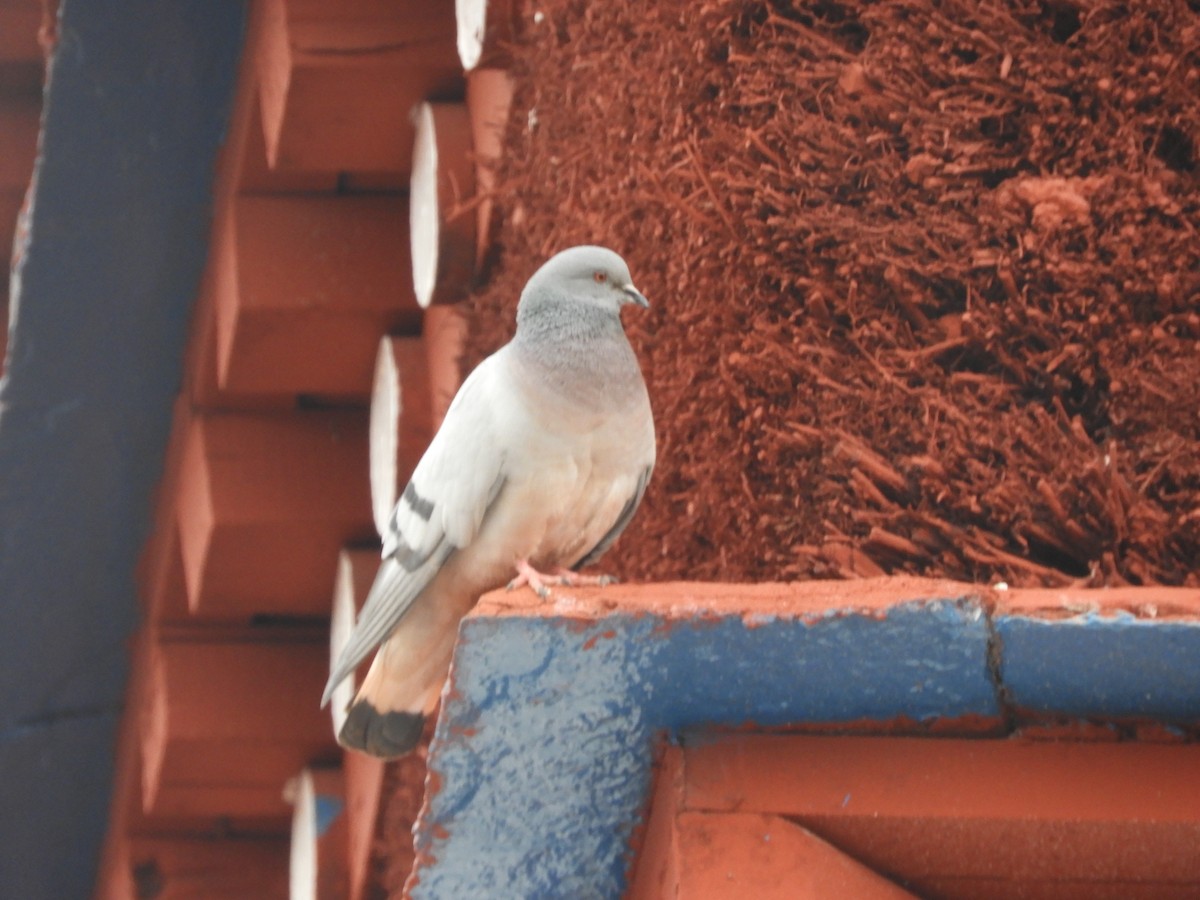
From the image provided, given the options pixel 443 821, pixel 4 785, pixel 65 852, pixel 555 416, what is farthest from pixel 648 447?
pixel 65 852

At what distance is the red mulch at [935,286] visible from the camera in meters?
2.27

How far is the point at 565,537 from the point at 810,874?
1117mm

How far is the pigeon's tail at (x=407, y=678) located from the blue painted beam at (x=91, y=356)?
129 centimetres

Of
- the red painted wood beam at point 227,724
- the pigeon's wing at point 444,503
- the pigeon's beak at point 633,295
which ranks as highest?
the pigeon's beak at point 633,295

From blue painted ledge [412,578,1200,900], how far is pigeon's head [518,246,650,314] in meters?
1.04

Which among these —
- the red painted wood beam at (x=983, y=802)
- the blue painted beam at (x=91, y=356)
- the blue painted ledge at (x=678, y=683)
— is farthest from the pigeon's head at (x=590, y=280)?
the blue painted beam at (x=91, y=356)

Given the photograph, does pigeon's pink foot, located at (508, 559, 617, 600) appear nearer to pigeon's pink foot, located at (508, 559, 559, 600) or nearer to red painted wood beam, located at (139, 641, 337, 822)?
pigeon's pink foot, located at (508, 559, 559, 600)

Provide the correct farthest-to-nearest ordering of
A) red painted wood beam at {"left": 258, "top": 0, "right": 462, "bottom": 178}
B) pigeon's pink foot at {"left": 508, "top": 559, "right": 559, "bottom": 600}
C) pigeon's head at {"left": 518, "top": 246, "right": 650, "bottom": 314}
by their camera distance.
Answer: red painted wood beam at {"left": 258, "top": 0, "right": 462, "bottom": 178}
pigeon's head at {"left": 518, "top": 246, "right": 650, "bottom": 314}
pigeon's pink foot at {"left": 508, "top": 559, "right": 559, "bottom": 600}

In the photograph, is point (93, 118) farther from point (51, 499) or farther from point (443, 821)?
point (443, 821)

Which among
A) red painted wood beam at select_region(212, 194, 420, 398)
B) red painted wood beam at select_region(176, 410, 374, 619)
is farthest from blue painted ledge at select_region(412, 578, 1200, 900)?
red painted wood beam at select_region(176, 410, 374, 619)

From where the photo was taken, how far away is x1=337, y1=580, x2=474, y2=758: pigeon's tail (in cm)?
263

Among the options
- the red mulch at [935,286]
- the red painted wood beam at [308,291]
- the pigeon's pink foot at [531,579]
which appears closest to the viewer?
the pigeon's pink foot at [531,579]

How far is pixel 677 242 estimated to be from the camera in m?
2.76

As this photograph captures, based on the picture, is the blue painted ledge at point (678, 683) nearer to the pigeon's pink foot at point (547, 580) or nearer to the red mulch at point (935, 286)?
the pigeon's pink foot at point (547, 580)
